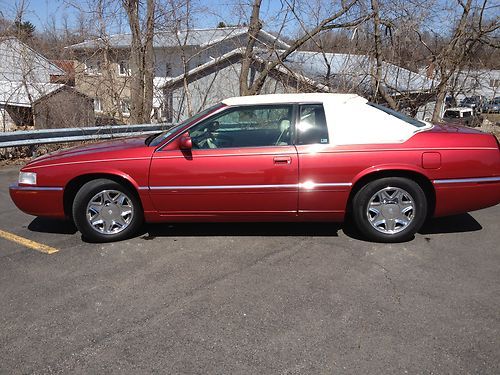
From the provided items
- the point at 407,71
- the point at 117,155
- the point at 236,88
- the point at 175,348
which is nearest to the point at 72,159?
the point at 117,155

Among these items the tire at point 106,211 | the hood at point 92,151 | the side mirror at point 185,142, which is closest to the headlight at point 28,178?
the hood at point 92,151

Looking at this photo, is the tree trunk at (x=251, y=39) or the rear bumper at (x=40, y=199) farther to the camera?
the tree trunk at (x=251, y=39)

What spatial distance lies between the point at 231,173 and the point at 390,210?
5.56 feet

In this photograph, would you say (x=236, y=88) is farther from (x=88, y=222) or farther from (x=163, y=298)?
(x=163, y=298)

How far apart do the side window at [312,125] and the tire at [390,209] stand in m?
0.70

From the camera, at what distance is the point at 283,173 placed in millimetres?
4059

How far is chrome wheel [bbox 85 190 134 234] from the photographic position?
4.27 meters

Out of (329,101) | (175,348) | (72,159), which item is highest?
(329,101)

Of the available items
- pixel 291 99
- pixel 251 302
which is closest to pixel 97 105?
pixel 291 99

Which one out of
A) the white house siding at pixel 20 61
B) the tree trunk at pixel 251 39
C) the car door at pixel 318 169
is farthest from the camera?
the white house siding at pixel 20 61

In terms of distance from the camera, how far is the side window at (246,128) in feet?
13.7

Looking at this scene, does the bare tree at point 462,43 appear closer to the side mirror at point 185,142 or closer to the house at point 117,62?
the house at point 117,62

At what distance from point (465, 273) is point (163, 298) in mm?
2645

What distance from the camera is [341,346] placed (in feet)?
8.55
